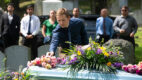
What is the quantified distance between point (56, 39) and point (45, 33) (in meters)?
4.61

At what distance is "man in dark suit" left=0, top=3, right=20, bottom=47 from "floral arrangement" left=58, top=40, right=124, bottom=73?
5389mm

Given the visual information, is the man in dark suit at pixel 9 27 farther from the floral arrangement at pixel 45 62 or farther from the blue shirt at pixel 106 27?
the floral arrangement at pixel 45 62

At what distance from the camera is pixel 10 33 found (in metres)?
10.1

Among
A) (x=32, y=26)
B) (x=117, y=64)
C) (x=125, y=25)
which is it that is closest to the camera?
(x=117, y=64)

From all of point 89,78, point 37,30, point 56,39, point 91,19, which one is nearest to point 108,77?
point 89,78

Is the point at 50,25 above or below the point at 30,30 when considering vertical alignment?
above

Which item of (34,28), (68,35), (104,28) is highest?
(68,35)

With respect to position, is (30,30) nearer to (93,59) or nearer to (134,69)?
(93,59)

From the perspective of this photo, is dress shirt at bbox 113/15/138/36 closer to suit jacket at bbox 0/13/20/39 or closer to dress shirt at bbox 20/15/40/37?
dress shirt at bbox 20/15/40/37

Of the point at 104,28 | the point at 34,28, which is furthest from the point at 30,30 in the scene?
the point at 104,28

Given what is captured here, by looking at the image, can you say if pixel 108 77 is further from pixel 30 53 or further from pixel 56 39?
pixel 30 53

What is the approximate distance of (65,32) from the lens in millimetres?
5766

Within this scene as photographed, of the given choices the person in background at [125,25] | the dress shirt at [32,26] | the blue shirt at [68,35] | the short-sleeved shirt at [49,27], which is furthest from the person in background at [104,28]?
the blue shirt at [68,35]

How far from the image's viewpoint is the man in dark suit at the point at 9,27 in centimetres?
999
